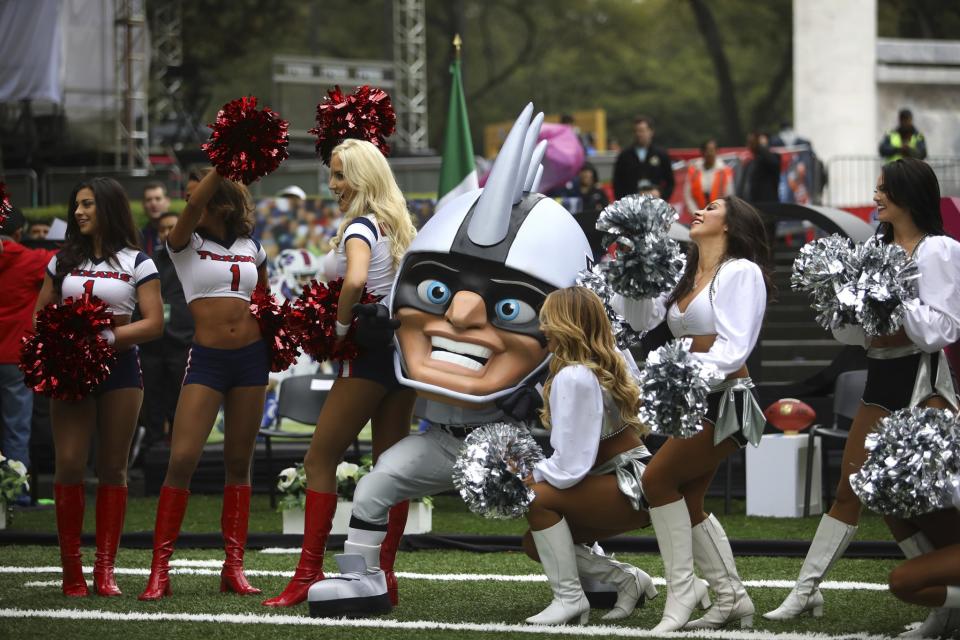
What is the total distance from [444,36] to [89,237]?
32430mm

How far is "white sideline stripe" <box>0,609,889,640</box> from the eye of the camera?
204 inches

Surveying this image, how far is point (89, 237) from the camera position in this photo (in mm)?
6371

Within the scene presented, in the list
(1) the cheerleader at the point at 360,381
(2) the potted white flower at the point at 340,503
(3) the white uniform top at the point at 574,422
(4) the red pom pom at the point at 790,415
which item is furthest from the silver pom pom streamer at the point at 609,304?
(4) the red pom pom at the point at 790,415

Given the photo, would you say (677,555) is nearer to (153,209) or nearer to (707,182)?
(153,209)

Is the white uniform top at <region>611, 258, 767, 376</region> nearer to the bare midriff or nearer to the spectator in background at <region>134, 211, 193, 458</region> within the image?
the bare midriff

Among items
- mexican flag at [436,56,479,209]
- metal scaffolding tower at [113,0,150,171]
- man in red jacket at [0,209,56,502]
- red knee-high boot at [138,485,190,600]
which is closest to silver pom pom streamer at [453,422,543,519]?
red knee-high boot at [138,485,190,600]

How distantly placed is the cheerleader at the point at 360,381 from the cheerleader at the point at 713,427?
3.41ft

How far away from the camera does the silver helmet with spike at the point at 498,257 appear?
557 centimetres

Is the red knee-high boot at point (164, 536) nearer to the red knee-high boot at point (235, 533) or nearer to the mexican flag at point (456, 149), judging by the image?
the red knee-high boot at point (235, 533)

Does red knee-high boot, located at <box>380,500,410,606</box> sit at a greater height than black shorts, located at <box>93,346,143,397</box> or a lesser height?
lesser

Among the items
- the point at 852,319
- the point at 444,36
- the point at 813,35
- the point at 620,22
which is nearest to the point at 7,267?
the point at 852,319

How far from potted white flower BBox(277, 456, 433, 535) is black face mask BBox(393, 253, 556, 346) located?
2.64 meters

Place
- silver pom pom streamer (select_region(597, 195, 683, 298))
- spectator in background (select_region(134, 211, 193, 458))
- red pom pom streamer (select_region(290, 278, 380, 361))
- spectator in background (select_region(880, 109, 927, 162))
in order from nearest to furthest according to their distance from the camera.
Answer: silver pom pom streamer (select_region(597, 195, 683, 298)), red pom pom streamer (select_region(290, 278, 380, 361)), spectator in background (select_region(134, 211, 193, 458)), spectator in background (select_region(880, 109, 927, 162))

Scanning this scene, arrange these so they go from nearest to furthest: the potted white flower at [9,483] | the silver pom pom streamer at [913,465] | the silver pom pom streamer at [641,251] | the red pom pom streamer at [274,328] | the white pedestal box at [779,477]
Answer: the silver pom pom streamer at [913,465] → the silver pom pom streamer at [641,251] → the red pom pom streamer at [274,328] → the potted white flower at [9,483] → the white pedestal box at [779,477]
